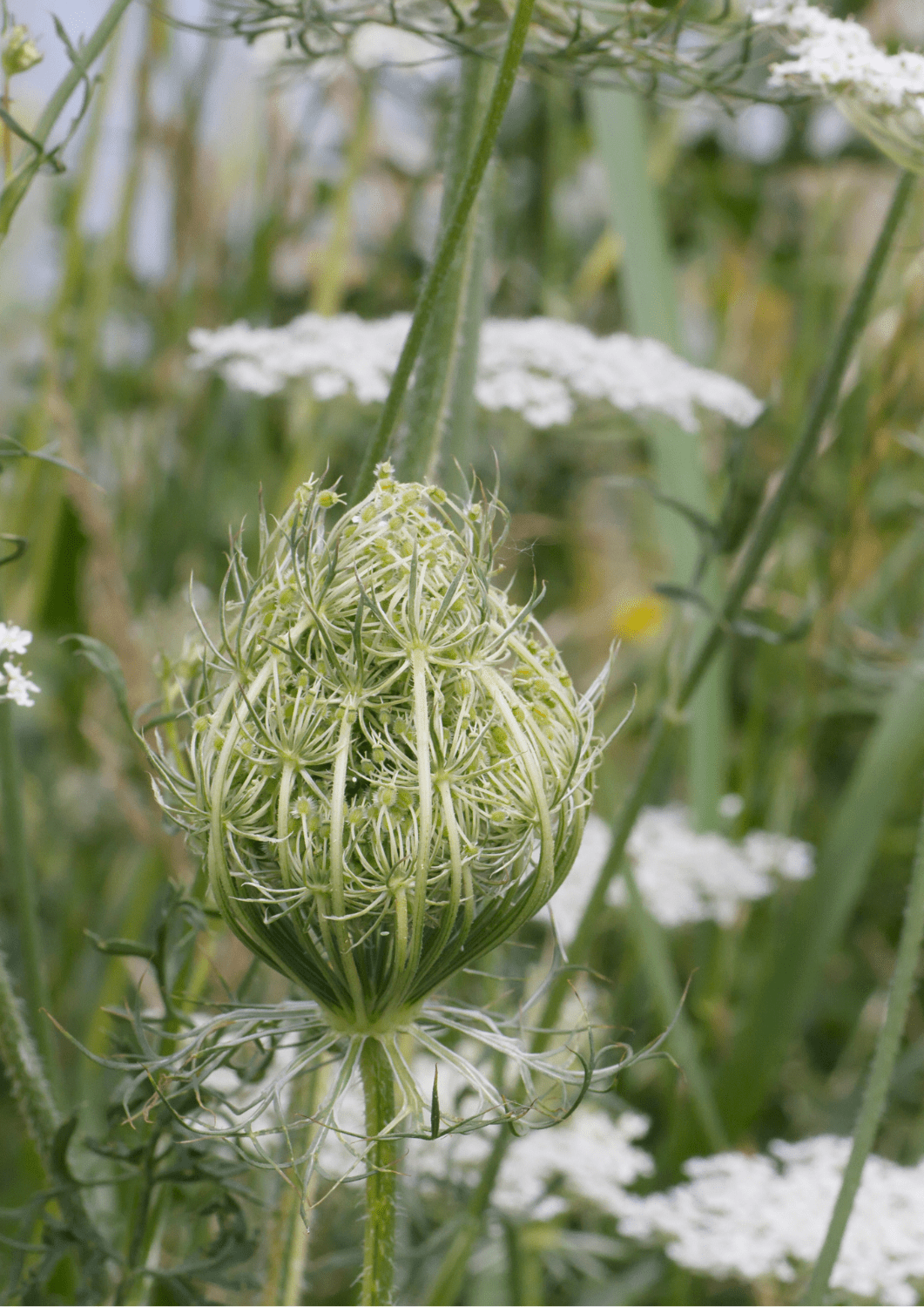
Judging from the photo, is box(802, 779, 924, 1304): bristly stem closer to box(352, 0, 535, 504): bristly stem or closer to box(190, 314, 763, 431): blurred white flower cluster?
box(352, 0, 535, 504): bristly stem

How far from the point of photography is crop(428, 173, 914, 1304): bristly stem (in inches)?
28.0

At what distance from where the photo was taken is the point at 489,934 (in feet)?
1.56

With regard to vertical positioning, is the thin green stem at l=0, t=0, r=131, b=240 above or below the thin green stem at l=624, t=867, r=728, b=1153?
above

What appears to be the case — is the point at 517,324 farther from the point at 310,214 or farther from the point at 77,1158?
the point at 77,1158

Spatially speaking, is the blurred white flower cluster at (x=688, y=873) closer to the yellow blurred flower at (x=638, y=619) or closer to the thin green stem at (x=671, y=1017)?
the thin green stem at (x=671, y=1017)

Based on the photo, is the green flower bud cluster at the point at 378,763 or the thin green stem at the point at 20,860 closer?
the green flower bud cluster at the point at 378,763

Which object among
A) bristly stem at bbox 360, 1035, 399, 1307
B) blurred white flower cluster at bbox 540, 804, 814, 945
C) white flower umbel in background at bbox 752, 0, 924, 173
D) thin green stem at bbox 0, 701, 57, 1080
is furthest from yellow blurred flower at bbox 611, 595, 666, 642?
bristly stem at bbox 360, 1035, 399, 1307

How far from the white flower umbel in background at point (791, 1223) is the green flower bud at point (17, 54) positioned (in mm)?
750

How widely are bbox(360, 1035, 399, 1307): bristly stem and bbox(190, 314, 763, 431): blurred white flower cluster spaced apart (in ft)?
2.15

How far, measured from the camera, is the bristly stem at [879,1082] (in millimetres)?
589

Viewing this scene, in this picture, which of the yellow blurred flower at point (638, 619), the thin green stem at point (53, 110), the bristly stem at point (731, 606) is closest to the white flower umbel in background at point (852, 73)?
the bristly stem at point (731, 606)

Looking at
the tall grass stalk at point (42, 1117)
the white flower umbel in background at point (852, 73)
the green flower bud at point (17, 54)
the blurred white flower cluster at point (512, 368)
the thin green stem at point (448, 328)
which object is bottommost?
the tall grass stalk at point (42, 1117)

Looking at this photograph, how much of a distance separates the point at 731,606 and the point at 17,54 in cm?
50

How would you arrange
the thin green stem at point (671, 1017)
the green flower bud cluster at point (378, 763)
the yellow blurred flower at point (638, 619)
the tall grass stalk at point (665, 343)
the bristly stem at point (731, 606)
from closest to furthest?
the green flower bud cluster at point (378, 763) < the bristly stem at point (731, 606) < the thin green stem at point (671, 1017) < the tall grass stalk at point (665, 343) < the yellow blurred flower at point (638, 619)
